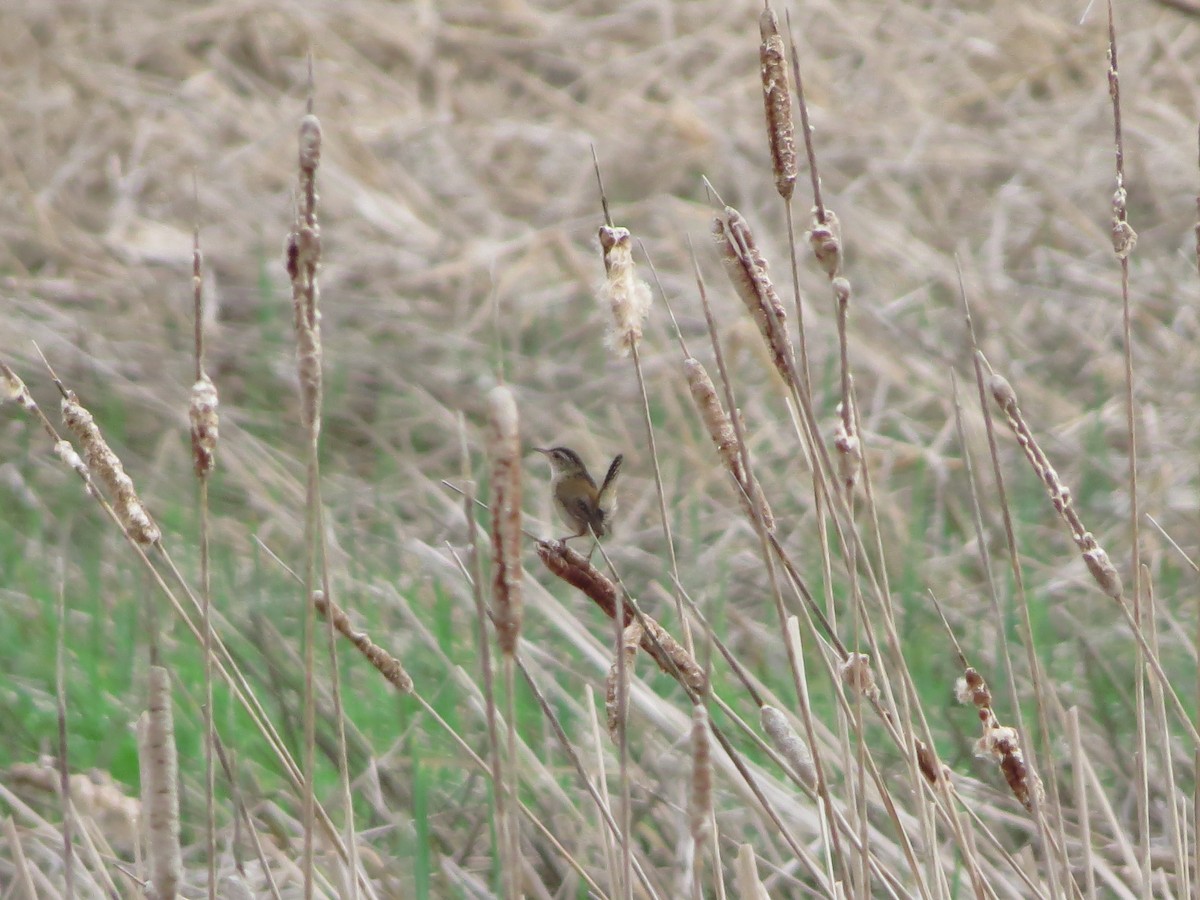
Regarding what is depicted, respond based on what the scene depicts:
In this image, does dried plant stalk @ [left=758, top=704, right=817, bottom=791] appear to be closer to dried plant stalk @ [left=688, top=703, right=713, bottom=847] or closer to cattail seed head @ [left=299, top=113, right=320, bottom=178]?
dried plant stalk @ [left=688, top=703, right=713, bottom=847]

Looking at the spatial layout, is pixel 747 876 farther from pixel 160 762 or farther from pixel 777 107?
pixel 777 107

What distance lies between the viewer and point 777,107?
132 cm

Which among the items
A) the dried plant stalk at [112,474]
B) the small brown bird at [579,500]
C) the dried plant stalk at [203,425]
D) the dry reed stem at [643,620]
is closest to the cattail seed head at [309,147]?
the dried plant stalk at [203,425]

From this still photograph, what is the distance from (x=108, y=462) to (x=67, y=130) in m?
4.90

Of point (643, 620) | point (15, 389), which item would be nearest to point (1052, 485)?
point (643, 620)

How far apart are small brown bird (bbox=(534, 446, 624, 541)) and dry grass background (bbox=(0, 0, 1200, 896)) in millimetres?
241

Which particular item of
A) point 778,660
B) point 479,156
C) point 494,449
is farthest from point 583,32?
point 494,449

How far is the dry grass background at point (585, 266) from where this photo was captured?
3721 millimetres

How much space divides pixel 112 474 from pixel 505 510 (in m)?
0.48

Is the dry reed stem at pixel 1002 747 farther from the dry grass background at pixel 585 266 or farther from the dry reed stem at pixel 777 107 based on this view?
the dry grass background at pixel 585 266

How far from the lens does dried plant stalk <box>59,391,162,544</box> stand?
130cm

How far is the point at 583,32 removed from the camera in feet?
22.1

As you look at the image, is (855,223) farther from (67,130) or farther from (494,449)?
(494,449)

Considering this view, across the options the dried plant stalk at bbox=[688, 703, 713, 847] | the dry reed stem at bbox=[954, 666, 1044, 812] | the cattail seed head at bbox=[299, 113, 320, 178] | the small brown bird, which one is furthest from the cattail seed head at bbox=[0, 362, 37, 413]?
the small brown bird
